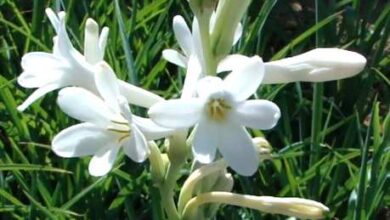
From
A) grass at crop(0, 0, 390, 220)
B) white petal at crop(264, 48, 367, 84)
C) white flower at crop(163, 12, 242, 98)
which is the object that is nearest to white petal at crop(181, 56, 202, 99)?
white flower at crop(163, 12, 242, 98)

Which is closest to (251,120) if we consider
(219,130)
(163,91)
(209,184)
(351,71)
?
(219,130)

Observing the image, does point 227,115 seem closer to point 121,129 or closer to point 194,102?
point 194,102

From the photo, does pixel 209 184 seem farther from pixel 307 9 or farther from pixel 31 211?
pixel 307 9

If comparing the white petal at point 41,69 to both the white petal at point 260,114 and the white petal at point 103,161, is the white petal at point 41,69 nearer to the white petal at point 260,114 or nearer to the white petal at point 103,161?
the white petal at point 103,161

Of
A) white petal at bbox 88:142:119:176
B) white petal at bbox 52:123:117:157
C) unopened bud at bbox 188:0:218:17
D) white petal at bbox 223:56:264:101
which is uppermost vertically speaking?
unopened bud at bbox 188:0:218:17

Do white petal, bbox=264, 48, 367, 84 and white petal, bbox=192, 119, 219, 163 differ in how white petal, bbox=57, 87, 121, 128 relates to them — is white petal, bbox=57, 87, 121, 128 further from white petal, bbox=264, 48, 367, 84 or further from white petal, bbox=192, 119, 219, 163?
white petal, bbox=264, 48, 367, 84

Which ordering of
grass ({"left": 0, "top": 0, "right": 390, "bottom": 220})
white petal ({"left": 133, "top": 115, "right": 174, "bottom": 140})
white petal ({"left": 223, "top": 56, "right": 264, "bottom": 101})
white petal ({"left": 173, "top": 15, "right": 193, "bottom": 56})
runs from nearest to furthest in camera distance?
white petal ({"left": 223, "top": 56, "right": 264, "bottom": 101}) → white petal ({"left": 133, "top": 115, "right": 174, "bottom": 140}) → white petal ({"left": 173, "top": 15, "right": 193, "bottom": 56}) → grass ({"left": 0, "top": 0, "right": 390, "bottom": 220})

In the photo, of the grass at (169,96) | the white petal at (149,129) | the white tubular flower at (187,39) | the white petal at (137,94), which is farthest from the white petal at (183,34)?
the grass at (169,96)
